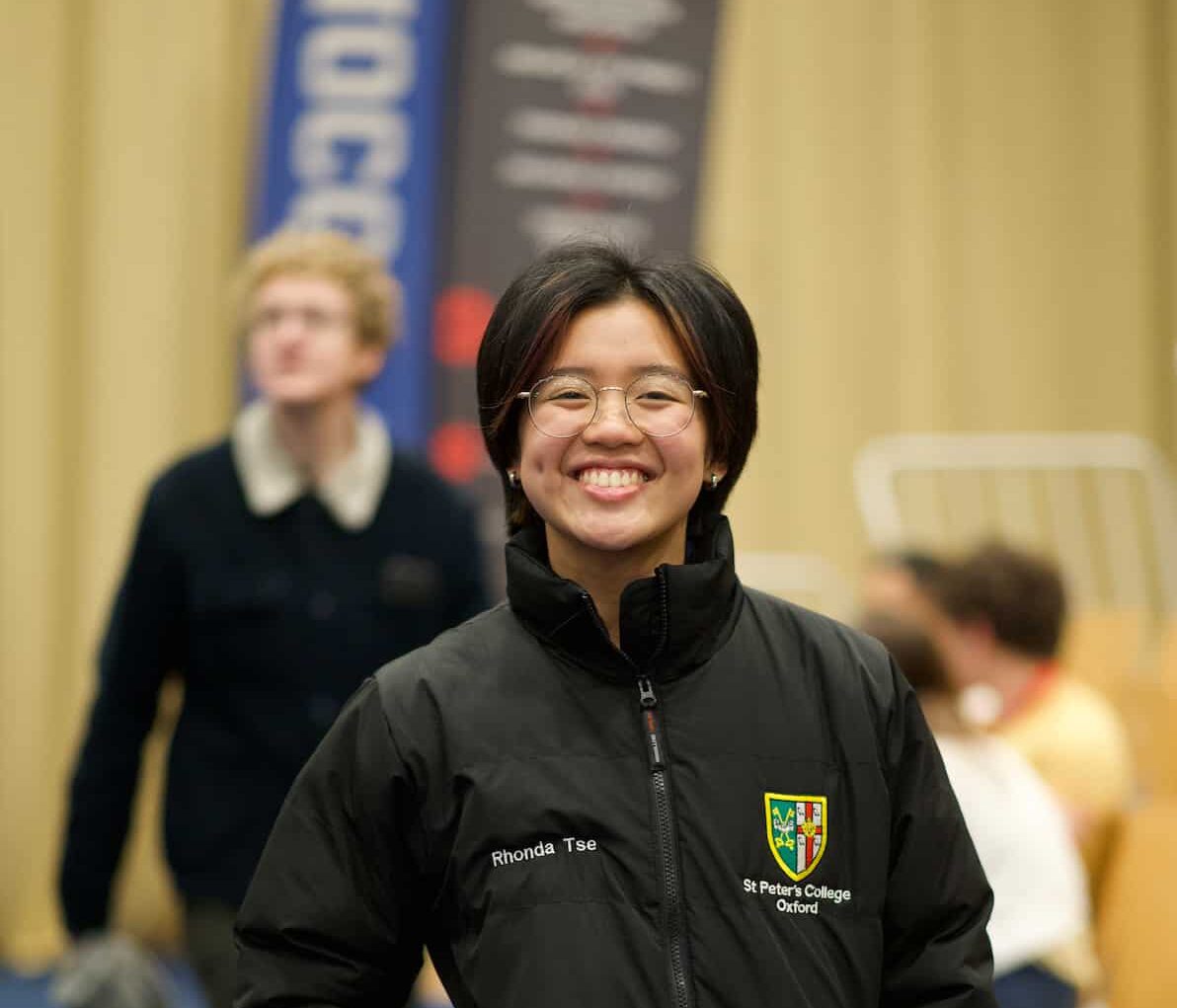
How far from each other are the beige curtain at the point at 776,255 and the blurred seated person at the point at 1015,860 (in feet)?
9.37

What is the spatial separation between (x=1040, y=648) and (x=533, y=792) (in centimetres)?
258

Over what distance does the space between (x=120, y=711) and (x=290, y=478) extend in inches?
16.4

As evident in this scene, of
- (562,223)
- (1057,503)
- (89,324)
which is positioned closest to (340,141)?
(562,223)

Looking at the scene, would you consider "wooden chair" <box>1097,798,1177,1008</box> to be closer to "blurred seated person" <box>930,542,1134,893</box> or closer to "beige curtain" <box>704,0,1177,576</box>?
"blurred seated person" <box>930,542,1134,893</box>

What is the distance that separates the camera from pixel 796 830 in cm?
146

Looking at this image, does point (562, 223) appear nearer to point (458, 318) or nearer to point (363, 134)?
point (458, 318)

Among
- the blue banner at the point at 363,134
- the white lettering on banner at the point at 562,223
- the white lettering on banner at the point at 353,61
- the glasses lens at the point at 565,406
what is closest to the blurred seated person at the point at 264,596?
the glasses lens at the point at 565,406

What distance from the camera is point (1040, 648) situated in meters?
3.82

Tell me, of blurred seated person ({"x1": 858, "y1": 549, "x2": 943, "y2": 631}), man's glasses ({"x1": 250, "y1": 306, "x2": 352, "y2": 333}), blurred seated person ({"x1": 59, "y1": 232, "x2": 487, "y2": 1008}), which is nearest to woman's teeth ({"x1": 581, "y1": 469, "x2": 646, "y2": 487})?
blurred seated person ({"x1": 59, "y1": 232, "x2": 487, "y2": 1008})

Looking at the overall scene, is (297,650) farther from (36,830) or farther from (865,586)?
(36,830)

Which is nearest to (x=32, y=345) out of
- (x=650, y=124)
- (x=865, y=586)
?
(x=650, y=124)

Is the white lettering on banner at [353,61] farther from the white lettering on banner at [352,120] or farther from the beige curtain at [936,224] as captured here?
the beige curtain at [936,224]

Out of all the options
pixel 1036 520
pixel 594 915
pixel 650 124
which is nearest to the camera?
pixel 594 915

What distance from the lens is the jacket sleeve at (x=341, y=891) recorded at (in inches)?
57.0
